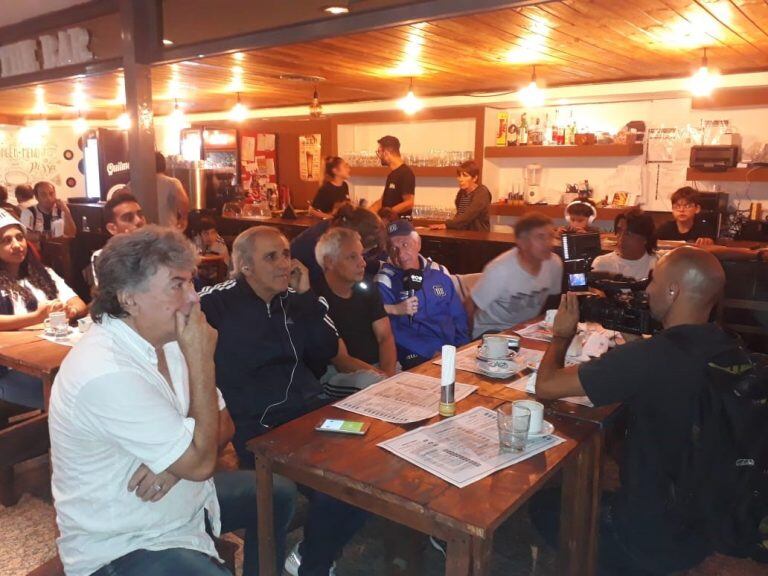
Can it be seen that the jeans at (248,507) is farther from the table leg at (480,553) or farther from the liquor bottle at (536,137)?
the liquor bottle at (536,137)

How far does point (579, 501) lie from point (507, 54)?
3.52 meters

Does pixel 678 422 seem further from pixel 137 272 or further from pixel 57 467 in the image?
pixel 57 467

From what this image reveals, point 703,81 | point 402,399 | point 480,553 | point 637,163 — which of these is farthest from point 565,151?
point 480,553

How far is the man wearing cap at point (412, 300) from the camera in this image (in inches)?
124

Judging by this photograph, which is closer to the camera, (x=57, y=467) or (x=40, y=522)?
(x=57, y=467)

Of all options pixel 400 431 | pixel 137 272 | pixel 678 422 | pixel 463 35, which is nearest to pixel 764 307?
pixel 463 35

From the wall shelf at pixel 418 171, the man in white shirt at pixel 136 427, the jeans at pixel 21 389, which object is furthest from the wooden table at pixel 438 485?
the wall shelf at pixel 418 171

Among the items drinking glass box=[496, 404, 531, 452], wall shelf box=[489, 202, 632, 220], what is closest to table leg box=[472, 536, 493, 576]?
drinking glass box=[496, 404, 531, 452]

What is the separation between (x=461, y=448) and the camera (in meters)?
1.67

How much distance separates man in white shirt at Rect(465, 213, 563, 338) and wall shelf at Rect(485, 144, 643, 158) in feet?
10.9

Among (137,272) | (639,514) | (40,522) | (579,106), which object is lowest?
(40,522)

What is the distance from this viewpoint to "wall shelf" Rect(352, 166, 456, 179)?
7.41 m

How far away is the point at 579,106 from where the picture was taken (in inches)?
265

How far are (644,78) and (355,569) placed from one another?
5074 millimetres
